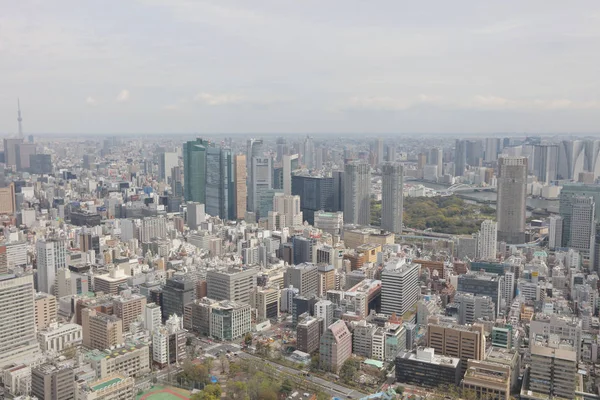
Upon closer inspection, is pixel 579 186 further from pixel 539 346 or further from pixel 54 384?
pixel 54 384

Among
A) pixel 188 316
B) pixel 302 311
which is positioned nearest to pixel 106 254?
pixel 188 316

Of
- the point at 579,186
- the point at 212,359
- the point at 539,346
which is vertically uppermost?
the point at 579,186

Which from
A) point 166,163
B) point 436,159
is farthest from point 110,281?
point 436,159

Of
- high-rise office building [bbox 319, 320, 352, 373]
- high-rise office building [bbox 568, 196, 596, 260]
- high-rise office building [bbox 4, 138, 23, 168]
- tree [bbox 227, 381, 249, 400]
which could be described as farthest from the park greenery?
high-rise office building [bbox 4, 138, 23, 168]

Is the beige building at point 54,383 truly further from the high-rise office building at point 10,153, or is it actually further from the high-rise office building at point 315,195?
the high-rise office building at point 10,153

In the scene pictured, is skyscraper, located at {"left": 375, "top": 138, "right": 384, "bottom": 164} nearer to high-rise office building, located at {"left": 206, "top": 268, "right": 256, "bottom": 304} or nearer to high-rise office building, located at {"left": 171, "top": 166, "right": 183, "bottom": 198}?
high-rise office building, located at {"left": 171, "top": 166, "right": 183, "bottom": 198}

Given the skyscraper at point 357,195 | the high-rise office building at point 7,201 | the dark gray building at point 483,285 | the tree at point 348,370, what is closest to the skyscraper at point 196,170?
the skyscraper at point 357,195

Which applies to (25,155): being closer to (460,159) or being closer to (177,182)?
(177,182)
